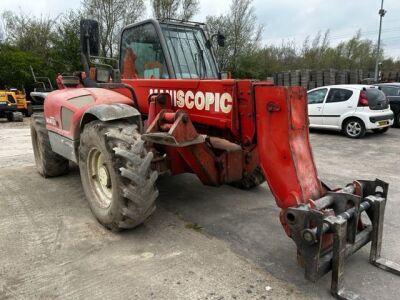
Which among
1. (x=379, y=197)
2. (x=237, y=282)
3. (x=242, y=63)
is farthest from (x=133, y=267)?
(x=242, y=63)

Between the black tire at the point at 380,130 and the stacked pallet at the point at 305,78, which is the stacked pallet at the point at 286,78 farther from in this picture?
the black tire at the point at 380,130

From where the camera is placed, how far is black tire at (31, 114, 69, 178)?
229 inches

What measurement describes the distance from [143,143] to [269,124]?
4.11ft

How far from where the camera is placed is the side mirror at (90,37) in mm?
4352

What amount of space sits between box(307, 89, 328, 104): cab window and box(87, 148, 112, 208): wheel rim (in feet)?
29.0

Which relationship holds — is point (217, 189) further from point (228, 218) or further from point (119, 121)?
point (119, 121)

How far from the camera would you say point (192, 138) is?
3.60m

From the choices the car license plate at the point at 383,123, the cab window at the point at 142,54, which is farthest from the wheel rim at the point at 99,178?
the car license plate at the point at 383,123

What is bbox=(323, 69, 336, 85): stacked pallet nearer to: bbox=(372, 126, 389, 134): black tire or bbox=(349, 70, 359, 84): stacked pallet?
bbox=(349, 70, 359, 84): stacked pallet

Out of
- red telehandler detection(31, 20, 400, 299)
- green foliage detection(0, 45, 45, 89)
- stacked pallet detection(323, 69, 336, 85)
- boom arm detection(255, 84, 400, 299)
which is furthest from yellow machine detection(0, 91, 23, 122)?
boom arm detection(255, 84, 400, 299)

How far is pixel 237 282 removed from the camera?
3000 mm

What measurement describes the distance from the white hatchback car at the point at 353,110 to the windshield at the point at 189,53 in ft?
23.1

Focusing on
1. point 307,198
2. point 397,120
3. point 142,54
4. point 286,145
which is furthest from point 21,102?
point 307,198

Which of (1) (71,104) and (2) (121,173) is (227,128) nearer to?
(2) (121,173)
